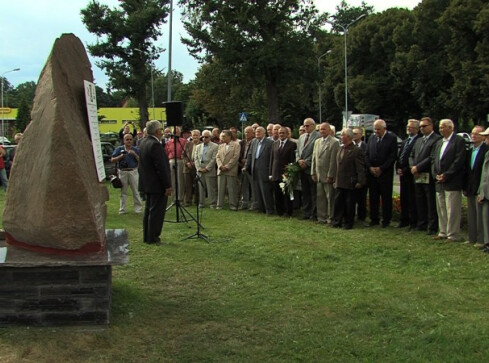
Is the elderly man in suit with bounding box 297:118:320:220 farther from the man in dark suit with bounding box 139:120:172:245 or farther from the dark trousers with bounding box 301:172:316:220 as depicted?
the man in dark suit with bounding box 139:120:172:245

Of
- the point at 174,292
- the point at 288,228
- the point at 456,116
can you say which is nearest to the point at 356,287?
the point at 174,292

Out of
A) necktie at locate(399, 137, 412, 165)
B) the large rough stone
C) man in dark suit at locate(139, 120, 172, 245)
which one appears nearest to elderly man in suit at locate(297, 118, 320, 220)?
necktie at locate(399, 137, 412, 165)

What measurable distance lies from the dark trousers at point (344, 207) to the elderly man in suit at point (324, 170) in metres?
0.25

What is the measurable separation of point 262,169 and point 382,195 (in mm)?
3156

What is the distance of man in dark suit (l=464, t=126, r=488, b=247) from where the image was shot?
8.34 meters

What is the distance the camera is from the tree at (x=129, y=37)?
35875 mm

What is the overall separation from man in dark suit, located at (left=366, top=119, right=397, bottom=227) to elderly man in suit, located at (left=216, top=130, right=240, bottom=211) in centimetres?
403

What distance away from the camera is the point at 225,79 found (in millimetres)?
37156

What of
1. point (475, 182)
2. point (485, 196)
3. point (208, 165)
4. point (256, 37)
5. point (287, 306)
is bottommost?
point (287, 306)

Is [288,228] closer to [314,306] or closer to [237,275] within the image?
[237,275]

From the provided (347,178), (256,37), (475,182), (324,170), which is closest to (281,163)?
(324,170)

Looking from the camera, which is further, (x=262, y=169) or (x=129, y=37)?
(x=129, y=37)

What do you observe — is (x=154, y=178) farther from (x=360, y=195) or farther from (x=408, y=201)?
(x=408, y=201)

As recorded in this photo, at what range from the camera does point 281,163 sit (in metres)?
12.0
